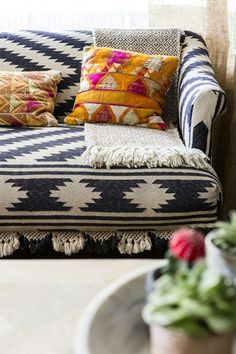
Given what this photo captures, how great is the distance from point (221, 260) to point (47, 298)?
0.28 m

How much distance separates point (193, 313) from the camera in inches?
25.2

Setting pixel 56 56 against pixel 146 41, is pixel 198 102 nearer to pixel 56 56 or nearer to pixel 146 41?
pixel 146 41

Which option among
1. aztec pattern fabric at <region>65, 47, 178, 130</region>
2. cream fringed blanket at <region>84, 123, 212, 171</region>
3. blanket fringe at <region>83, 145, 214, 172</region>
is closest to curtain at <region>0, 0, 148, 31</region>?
aztec pattern fabric at <region>65, 47, 178, 130</region>

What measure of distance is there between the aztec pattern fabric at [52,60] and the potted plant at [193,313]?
1709mm

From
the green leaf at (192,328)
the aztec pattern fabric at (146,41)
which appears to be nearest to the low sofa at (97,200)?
the aztec pattern fabric at (146,41)

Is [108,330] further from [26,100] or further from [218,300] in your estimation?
[26,100]

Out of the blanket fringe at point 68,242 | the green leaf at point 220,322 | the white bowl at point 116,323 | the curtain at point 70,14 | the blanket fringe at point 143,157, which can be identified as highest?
the green leaf at point 220,322

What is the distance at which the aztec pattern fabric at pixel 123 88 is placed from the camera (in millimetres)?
2148

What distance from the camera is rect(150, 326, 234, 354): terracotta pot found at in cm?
66

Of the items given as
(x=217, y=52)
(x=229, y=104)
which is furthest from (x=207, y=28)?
(x=229, y=104)

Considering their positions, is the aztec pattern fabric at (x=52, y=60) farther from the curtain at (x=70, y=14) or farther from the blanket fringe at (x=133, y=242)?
the blanket fringe at (x=133, y=242)

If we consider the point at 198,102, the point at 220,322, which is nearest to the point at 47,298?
the point at 220,322

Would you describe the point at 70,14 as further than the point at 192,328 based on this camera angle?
Yes

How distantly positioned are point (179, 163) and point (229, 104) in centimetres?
85
